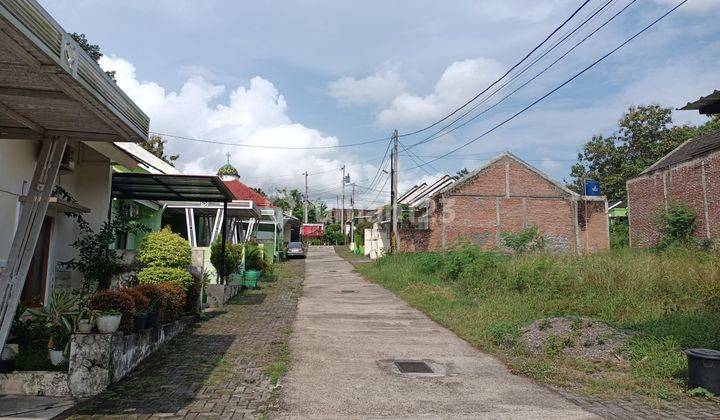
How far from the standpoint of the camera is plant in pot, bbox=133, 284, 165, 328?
7.64m

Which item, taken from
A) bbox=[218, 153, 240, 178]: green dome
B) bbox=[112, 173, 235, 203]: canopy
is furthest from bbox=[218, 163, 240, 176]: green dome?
bbox=[112, 173, 235, 203]: canopy

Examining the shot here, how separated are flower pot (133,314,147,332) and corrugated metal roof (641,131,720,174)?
68.6 ft

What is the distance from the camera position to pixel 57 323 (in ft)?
21.2

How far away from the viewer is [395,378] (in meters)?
6.77

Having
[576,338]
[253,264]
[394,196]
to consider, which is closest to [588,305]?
[576,338]

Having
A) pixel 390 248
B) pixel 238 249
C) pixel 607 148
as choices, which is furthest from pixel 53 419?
pixel 607 148

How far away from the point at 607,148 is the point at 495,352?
33577mm

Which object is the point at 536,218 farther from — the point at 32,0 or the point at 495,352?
the point at 32,0

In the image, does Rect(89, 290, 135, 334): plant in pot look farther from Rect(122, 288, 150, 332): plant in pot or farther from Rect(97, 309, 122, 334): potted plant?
Rect(122, 288, 150, 332): plant in pot

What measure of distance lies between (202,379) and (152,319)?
1.68 metres

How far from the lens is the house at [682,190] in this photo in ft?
66.2

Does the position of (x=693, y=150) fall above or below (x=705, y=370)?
above

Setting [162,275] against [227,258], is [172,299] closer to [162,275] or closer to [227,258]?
[162,275]

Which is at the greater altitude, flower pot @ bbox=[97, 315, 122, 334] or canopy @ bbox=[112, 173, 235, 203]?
canopy @ bbox=[112, 173, 235, 203]
